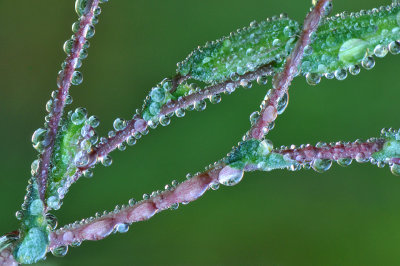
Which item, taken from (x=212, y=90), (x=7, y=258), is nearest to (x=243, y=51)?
(x=212, y=90)

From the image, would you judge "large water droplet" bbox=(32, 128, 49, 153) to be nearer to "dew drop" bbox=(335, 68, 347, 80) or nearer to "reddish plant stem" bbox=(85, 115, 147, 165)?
→ "reddish plant stem" bbox=(85, 115, 147, 165)

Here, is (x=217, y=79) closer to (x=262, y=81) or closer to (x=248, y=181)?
(x=262, y=81)

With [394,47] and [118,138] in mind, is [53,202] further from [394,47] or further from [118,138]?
[394,47]

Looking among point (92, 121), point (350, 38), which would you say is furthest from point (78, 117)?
point (350, 38)

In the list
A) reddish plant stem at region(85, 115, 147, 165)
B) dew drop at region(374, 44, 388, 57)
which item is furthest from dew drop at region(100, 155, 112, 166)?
dew drop at region(374, 44, 388, 57)

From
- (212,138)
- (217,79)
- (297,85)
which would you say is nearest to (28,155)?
(212,138)

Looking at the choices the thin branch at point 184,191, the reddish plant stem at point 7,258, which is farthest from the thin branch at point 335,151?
the reddish plant stem at point 7,258

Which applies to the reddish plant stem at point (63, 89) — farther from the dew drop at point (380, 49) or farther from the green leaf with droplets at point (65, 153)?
the dew drop at point (380, 49)

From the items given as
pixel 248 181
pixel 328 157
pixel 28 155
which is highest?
pixel 28 155
